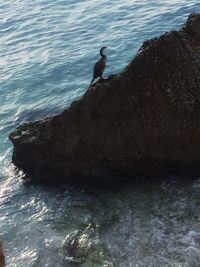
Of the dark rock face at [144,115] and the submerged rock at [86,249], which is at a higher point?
the dark rock face at [144,115]

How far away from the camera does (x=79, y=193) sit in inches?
385

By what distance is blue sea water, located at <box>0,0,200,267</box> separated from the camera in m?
8.12

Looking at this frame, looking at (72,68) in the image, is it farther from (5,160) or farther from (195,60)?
(195,60)

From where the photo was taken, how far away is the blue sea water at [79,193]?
26.7 feet

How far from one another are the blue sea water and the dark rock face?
2.03 ft

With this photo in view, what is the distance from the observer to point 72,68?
17016mm

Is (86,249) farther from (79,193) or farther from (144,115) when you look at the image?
(144,115)

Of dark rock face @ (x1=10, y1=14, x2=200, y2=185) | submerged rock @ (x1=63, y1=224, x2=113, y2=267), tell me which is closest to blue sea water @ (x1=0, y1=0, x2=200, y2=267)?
submerged rock @ (x1=63, y1=224, x2=113, y2=267)

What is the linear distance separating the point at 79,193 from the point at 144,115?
2.02 meters

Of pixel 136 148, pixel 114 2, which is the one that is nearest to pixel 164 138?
pixel 136 148

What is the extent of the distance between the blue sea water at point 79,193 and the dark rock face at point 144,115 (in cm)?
62

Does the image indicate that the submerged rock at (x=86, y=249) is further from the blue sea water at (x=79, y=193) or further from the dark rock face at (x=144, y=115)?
the dark rock face at (x=144, y=115)

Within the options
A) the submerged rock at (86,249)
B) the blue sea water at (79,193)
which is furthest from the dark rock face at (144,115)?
the submerged rock at (86,249)

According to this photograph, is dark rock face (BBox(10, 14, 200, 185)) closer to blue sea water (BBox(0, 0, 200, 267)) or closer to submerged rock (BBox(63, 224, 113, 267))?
blue sea water (BBox(0, 0, 200, 267))
